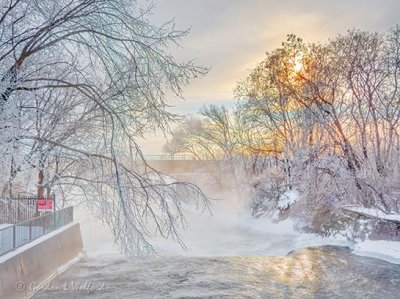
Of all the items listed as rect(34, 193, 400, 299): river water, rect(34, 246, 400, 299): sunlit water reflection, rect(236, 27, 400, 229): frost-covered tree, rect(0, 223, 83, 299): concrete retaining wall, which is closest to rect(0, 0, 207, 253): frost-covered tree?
rect(34, 193, 400, 299): river water

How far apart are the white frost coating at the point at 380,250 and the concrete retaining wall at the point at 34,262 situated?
1070 cm

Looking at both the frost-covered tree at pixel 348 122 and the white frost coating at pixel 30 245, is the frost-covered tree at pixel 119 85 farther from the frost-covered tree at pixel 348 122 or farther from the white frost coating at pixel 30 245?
the frost-covered tree at pixel 348 122

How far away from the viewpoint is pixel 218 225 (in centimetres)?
3028

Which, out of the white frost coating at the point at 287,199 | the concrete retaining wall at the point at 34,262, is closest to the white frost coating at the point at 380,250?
the white frost coating at the point at 287,199

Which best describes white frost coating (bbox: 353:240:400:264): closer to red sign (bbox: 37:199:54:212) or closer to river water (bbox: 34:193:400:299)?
river water (bbox: 34:193:400:299)

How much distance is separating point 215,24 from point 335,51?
14.7 m

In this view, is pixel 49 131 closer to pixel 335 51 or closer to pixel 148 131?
pixel 148 131

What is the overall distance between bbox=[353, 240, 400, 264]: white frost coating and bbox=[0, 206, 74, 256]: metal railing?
11.0 m

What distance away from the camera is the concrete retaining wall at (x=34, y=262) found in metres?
8.84

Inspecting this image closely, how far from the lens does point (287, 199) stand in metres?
26.6

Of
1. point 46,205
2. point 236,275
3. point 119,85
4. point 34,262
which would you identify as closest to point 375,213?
point 236,275

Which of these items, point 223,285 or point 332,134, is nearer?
point 223,285

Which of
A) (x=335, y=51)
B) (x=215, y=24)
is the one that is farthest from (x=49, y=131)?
(x=335, y=51)

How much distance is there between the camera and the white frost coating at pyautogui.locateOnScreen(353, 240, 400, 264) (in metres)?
14.3
